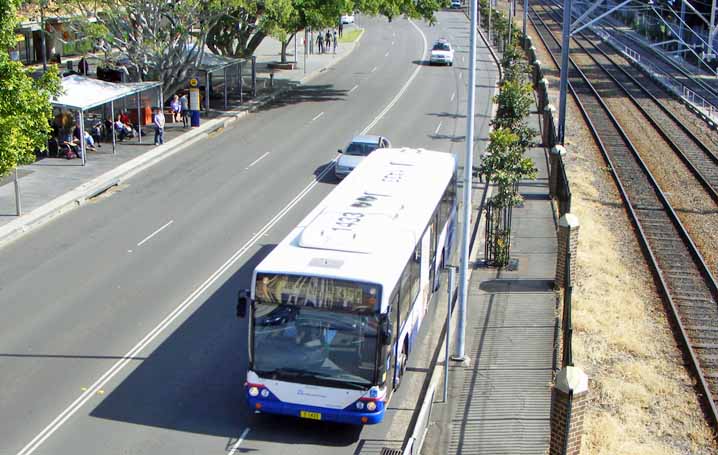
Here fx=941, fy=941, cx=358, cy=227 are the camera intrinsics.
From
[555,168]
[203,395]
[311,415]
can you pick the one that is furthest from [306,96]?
[311,415]

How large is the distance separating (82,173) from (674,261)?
18234 mm

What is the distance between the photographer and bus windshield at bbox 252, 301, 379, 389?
532 inches

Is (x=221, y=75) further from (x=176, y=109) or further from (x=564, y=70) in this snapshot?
(x=564, y=70)

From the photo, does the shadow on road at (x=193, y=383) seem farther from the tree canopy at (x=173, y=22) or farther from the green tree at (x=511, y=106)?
the tree canopy at (x=173, y=22)

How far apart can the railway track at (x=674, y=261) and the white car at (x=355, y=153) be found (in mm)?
8145

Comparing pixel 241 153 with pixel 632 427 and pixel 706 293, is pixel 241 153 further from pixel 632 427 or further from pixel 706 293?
pixel 632 427

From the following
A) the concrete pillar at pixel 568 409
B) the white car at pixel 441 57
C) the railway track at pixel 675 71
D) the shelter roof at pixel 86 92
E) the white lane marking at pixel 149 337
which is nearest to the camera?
the concrete pillar at pixel 568 409

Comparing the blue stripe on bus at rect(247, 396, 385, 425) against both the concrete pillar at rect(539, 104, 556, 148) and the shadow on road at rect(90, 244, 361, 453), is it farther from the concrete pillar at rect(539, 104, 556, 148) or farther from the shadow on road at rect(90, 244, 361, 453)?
the concrete pillar at rect(539, 104, 556, 148)

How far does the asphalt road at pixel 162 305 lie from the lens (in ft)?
46.9

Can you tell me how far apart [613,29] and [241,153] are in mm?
67160

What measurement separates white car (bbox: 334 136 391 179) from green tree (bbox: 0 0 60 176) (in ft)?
34.4

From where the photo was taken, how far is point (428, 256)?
1828 cm

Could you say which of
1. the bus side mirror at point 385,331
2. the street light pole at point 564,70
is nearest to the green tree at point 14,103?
the bus side mirror at point 385,331

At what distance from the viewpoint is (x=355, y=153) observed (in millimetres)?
30641
